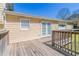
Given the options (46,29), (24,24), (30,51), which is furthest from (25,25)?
(30,51)

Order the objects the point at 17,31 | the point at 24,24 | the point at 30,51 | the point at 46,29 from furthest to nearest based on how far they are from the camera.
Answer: the point at 46,29 → the point at 24,24 → the point at 17,31 → the point at 30,51

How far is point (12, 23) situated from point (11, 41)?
96 centimetres

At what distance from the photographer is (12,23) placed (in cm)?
676

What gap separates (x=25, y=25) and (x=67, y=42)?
129 inches

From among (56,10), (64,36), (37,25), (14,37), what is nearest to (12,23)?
(14,37)

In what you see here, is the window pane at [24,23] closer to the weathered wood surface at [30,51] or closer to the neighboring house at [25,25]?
the neighboring house at [25,25]

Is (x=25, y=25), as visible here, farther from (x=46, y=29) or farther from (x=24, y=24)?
(x=46, y=29)

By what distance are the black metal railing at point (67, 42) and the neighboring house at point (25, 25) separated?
248cm

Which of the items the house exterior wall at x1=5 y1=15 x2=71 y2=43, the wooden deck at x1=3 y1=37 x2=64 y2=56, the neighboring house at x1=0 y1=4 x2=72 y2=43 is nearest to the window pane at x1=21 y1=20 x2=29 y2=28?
the neighboring house at x1=0 y1=4 x2=72 y2=43

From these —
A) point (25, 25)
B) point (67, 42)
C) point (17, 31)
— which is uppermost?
point (25, 25)

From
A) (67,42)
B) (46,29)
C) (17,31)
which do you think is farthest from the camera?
(46,29)

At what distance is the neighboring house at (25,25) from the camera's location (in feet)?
21.6

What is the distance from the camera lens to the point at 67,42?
15.5ft

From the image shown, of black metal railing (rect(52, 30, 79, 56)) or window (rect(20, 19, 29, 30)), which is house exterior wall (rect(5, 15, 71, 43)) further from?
black metal railing (rect(52, 30, 79, 56))
